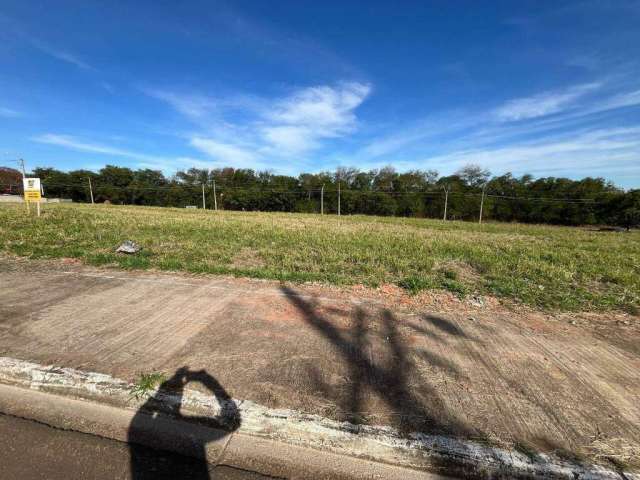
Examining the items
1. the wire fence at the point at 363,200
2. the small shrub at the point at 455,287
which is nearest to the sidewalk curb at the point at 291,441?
the small shrub at the point at 455,287

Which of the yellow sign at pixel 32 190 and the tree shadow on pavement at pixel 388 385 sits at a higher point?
the yellow sign at pixel 32 190

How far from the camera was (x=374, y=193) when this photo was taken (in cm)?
5119

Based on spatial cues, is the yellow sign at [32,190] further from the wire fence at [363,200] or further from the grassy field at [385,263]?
the wire fence at [363,200]

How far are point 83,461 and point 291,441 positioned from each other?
53.9 inches

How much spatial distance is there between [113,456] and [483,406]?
9.03 ft

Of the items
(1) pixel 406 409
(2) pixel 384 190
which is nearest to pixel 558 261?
(1) pixel 406 409

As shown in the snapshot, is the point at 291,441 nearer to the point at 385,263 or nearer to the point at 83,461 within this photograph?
the point at 83,461

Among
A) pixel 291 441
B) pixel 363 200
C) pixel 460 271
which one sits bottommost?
→ pixel 291 441

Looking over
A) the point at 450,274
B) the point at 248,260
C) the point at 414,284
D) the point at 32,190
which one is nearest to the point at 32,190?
the point at 32,190

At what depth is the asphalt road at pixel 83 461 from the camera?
1872mm

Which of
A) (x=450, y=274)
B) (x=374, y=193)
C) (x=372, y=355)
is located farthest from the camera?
(x=374, y=193)

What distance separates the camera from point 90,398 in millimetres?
2535

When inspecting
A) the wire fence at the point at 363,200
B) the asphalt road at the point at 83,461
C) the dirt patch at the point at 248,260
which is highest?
the wire fence at the point at 363,200

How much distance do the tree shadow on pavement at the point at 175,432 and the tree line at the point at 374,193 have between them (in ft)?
139
